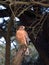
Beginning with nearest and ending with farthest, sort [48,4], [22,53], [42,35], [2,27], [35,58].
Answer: [22,53], [48,4], [2,27], [42,35], [35,58]

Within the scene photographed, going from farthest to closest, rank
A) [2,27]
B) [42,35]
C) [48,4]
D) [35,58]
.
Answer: [35,58] → [42,35] → [2,27] → [48,4]

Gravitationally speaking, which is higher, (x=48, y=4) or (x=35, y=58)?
(x=48, y=4)

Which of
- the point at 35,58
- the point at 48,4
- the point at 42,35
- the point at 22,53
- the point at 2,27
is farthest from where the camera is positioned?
the point at 35,58

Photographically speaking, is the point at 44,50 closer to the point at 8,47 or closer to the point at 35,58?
the point at 35,58

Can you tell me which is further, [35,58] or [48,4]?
[35,58]

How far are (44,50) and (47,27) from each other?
526 millimetres

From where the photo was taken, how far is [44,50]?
4773 millimetres

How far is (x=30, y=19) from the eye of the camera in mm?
4359

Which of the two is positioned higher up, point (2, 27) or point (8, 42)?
point (8, 42)

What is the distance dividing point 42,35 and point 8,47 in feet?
4.97

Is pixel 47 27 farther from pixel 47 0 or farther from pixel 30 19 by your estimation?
pixel 47 0

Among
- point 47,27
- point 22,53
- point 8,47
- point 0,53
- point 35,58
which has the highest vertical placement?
point 22,53

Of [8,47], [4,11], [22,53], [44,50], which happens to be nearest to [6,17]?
[4,11]

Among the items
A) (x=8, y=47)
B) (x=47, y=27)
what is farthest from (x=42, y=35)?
(x=8, y=47)
